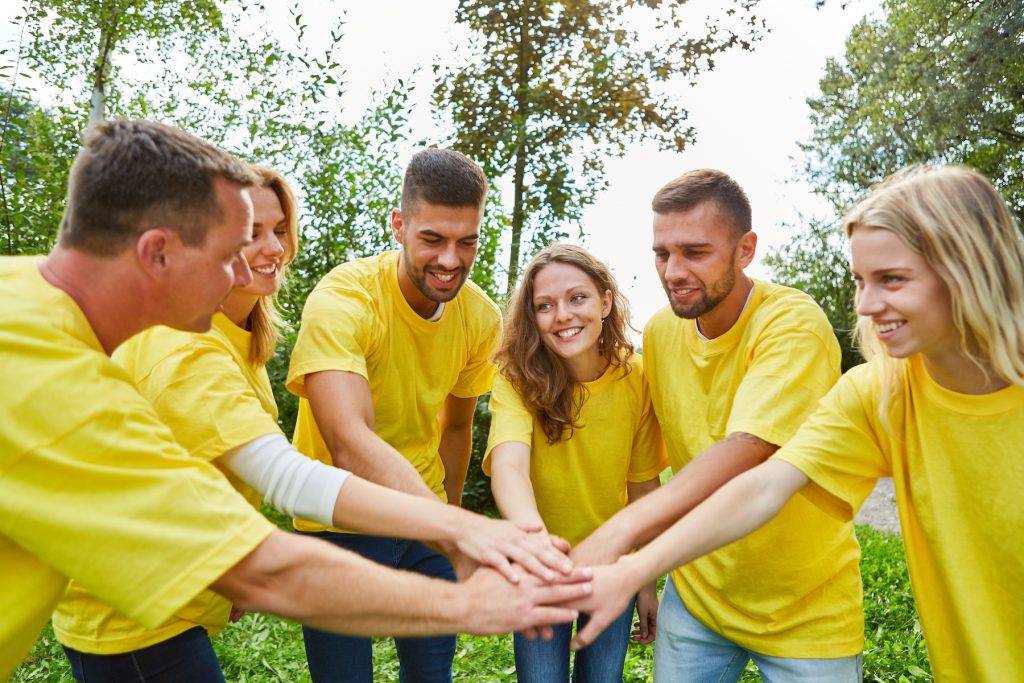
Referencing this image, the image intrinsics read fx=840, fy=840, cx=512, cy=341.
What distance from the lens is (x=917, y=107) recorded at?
16.4m

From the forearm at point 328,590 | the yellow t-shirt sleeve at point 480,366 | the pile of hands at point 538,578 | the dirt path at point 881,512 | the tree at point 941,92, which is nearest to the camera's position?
the forearm at point 328,590

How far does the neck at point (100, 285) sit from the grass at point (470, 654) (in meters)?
3.88

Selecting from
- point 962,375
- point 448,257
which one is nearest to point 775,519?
point 962,375

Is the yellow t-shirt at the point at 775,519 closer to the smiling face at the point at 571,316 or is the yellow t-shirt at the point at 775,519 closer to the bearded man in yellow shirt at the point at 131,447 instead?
the smiling face at the point at 571,316

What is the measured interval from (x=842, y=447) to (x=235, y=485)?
1872 mm

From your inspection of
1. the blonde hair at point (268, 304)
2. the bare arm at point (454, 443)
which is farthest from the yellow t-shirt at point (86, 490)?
the bare arm at point (454, 443)

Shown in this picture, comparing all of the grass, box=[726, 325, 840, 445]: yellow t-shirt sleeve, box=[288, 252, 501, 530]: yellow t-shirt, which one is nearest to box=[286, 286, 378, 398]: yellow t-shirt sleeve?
box=[288, 252, 501, 530]: yellow t-shirt

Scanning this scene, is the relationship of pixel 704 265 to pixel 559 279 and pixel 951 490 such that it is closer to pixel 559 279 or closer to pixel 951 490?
pixel 559 279

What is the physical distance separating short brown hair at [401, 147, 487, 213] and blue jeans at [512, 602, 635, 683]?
1748 millimetres

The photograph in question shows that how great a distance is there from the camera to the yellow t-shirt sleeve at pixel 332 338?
10.2 ft

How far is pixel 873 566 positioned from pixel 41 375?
22.4 feet

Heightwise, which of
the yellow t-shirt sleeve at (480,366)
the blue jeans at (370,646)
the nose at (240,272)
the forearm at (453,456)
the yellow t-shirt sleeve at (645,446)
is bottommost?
the blue jeans at (370,646)

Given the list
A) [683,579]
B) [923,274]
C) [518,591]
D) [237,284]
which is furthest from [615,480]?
[237,284]

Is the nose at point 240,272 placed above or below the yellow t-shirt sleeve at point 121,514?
above
